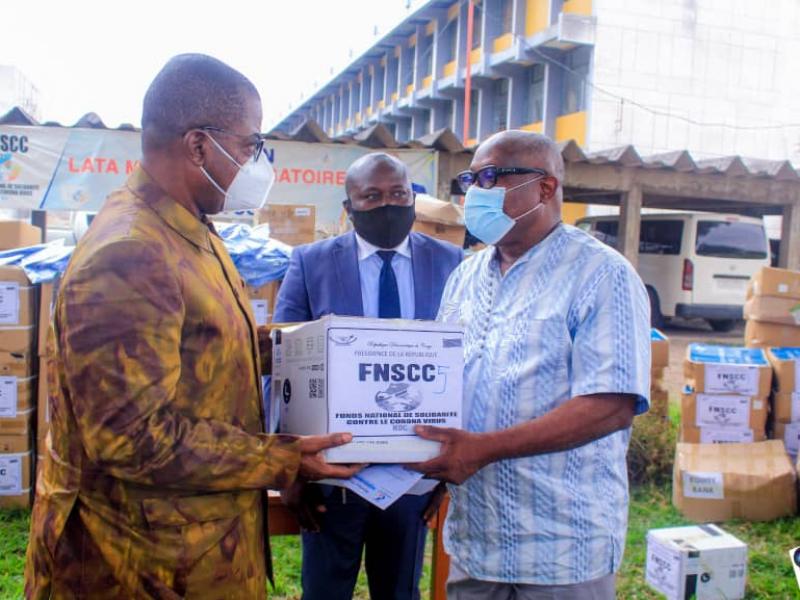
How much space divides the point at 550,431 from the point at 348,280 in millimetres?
1188

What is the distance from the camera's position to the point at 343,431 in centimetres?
169

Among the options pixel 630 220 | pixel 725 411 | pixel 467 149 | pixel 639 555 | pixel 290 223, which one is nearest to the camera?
pixel 639 555

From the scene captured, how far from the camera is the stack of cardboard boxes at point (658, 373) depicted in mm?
5520

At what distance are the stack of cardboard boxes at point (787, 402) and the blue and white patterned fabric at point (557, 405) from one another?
386cm

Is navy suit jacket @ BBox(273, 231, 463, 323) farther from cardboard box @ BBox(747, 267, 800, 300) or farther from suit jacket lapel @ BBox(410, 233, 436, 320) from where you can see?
A: cardboard box @ BBox(747, 267, 800, 300)

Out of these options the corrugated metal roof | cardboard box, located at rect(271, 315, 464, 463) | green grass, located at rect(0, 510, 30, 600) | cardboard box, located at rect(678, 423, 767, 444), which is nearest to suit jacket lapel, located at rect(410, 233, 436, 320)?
cardboard box, located at rect(271, 315, 464, 463)

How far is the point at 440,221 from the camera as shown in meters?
5.03

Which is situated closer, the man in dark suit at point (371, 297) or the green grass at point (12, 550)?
the man in dark suit at point (371, 297)

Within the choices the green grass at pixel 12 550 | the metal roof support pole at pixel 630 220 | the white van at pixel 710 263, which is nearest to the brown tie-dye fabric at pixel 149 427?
the green grass at pixel 12 550

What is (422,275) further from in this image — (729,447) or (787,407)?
(787,407)

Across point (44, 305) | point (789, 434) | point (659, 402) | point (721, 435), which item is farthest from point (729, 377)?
point (44, 305)

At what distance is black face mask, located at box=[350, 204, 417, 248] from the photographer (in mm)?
2719

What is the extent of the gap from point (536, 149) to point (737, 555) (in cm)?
264

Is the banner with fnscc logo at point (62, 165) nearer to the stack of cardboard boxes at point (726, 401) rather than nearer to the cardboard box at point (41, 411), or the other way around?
the cardboard box at point (41, 411)
